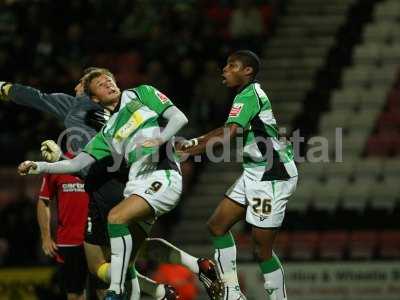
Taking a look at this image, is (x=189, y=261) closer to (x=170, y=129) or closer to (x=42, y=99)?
(x=170, y=129)

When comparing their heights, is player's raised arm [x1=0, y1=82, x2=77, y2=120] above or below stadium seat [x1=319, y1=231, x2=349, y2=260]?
above

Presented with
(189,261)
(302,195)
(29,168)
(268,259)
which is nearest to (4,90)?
(29,168)

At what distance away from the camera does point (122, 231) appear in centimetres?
794

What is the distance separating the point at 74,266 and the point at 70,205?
543mm

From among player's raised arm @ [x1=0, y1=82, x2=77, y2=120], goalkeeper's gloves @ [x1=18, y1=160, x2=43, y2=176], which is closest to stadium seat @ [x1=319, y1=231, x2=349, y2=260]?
player's raised arm @ [x1=0, y1=82, x2=77, y2=120]

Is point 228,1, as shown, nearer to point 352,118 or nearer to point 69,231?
point 352,118

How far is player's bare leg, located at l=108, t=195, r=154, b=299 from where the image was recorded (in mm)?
7883

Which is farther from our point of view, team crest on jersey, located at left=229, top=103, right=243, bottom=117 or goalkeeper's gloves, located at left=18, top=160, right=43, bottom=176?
team crest on jersey, located at left=229, top=103, right=243, bottom=117

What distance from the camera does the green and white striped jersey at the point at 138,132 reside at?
805 centimetres

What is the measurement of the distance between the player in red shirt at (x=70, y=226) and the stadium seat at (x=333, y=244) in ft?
14.9

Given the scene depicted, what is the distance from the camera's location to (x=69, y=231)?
30.3ft

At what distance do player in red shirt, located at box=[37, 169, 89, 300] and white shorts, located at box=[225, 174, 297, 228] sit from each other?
161 centimetres

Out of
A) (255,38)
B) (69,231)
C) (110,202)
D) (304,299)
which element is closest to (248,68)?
(110,202)

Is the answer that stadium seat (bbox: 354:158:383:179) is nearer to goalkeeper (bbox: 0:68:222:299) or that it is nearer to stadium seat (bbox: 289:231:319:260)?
stadium seat (bbox: 289:231:319:260)
